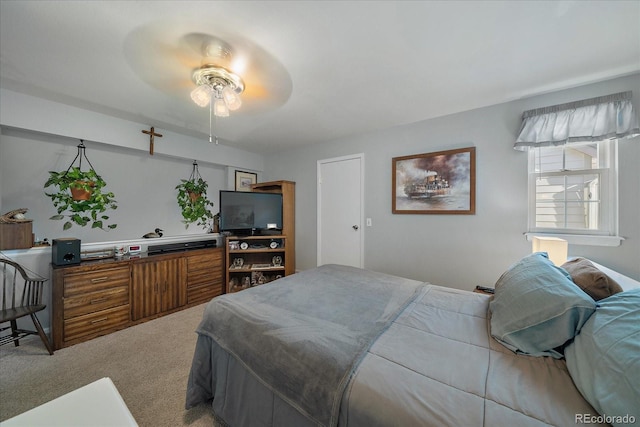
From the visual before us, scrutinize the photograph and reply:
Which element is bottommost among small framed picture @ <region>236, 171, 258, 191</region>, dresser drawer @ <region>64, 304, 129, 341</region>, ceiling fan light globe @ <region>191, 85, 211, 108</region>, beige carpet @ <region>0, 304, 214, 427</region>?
beige carpet @ <region>0, 304, 214, 427</region>

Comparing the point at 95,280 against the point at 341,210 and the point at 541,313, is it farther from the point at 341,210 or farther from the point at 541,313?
the point at 541,313

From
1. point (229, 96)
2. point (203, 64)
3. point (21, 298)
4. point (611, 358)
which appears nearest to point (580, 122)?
point (611, 358)

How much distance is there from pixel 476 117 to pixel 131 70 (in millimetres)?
3183

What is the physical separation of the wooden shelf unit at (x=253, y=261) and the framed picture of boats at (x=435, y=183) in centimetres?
189

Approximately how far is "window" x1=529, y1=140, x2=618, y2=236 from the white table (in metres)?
3.01

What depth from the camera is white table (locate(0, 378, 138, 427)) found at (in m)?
0.54

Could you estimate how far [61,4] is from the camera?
1.21 metres

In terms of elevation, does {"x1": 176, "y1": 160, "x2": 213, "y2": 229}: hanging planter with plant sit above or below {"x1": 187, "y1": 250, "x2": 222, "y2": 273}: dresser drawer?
above

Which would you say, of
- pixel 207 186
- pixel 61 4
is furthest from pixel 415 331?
pixel 207 186

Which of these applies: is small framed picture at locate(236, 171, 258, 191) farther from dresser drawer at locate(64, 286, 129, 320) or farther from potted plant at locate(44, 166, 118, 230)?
dresser drawer at locate(64, 286, 129, 320)

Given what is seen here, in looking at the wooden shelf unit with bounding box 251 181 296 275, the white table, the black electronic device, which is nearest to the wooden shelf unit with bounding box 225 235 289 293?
the wooden shelf unit with bounding box 251 181 296 275

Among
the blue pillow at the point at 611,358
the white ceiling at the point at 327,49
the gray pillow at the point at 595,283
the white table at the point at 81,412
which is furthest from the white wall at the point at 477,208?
the white table at the point at 81,412

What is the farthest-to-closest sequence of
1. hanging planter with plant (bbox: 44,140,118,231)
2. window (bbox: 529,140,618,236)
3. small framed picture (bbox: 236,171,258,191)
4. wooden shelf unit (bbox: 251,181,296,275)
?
1. small framed picture (bbox: 236,171,258,191)
2. wooden shelf unit (bbox: 251,181,296,275)
3. hanging planter with plant (bbox: 44,140,118,231)
4. window (bbox: 529,140,618,236)

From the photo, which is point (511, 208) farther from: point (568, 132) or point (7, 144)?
point (7, 144)
